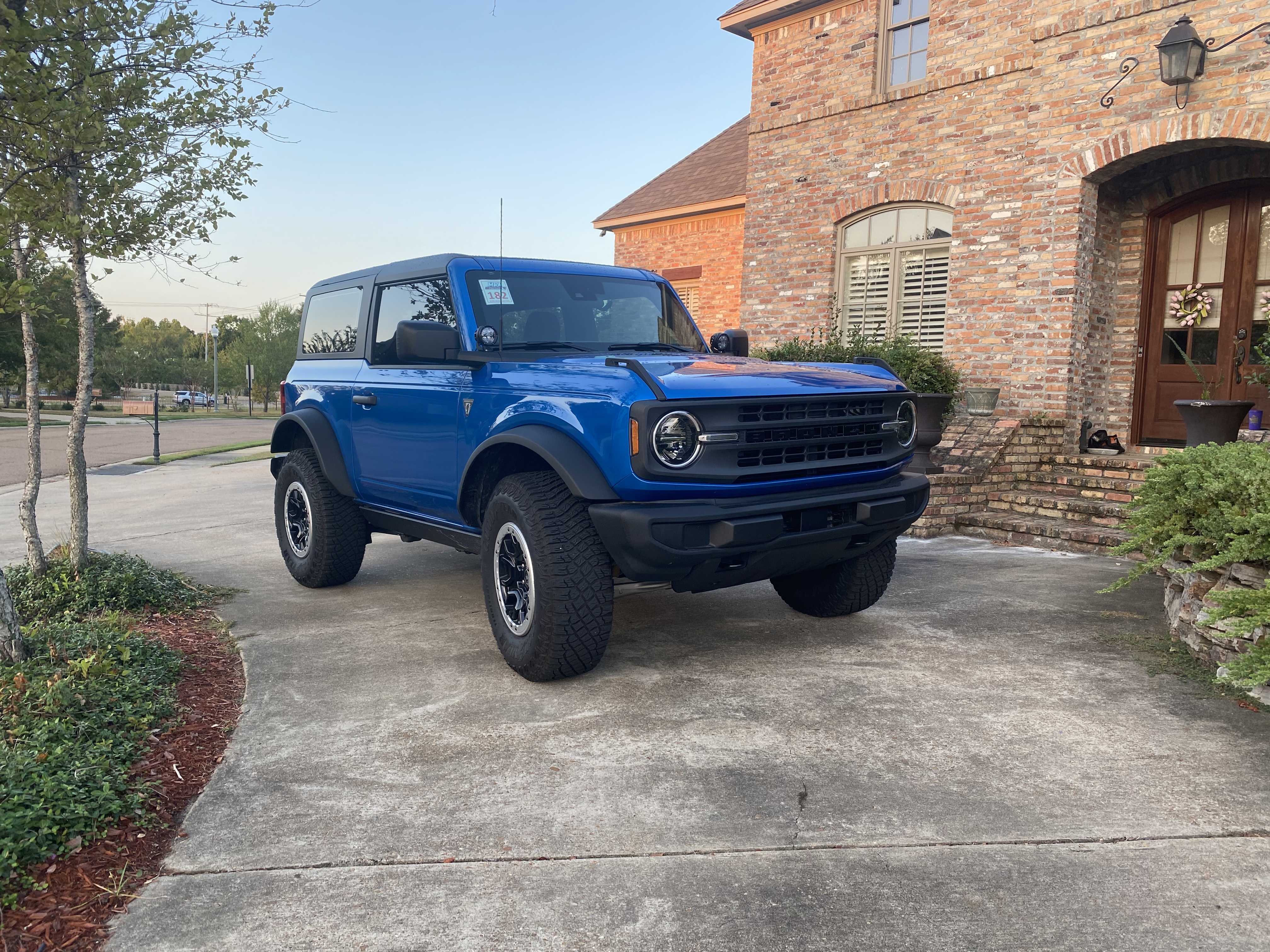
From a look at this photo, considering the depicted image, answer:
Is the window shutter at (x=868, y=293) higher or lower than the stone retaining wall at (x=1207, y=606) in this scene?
higher

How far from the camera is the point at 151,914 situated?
2432 millimetres

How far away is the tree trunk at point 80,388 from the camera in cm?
554

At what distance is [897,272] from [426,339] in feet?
25.8

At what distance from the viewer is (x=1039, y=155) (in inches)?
359

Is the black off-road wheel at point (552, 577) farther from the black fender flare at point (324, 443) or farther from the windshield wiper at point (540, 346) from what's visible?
the black fender flare at point (324, 443)

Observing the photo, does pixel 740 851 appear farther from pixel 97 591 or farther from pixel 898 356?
pixel 898 356

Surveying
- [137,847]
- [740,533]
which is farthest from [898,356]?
[137,847]

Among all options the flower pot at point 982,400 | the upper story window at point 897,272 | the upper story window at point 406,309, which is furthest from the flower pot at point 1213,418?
the upper story window at point 406,309

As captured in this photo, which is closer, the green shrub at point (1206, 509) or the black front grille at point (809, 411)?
the black front grille at point (809, 411)

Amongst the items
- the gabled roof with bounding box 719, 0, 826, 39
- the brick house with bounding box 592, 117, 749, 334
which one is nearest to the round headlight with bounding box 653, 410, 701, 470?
the gabled roof with bounding box 719, 0, 826, 39

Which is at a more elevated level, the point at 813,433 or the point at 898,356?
the point at 898,356

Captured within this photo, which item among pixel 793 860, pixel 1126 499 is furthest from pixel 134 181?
pixel 1126 499

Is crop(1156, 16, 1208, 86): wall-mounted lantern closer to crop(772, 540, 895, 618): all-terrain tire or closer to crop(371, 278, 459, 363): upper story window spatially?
crop(772, 540, 895, 618): all-terrain tire

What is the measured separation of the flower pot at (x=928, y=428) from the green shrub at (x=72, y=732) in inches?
244
